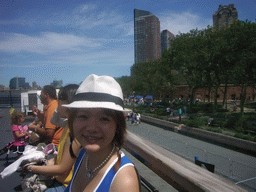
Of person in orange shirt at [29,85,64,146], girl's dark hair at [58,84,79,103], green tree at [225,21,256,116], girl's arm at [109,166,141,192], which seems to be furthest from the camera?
green tree at [225,21,256,116]

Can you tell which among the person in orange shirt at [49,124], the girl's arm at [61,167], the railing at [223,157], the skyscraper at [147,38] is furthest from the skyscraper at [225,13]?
the girl's arm at [61,167]

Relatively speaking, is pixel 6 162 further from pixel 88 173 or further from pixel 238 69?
pixel 238 69

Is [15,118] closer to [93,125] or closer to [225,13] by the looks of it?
[93,125]

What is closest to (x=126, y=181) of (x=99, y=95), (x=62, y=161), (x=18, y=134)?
(x=99, y=95)

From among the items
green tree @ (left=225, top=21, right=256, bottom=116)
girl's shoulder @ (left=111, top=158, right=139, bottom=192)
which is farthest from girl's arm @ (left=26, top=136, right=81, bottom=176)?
green tree @ (left=225, top=21, right=256, bottom=116)

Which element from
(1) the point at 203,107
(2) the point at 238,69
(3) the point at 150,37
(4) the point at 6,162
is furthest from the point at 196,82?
(3) the point at 150,37

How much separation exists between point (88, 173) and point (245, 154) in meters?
14.6

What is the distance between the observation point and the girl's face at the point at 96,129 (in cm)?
134

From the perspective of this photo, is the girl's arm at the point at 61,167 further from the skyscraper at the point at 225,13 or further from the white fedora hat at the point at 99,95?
the skyscraper at the point at 225,13

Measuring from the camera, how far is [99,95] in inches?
52.8

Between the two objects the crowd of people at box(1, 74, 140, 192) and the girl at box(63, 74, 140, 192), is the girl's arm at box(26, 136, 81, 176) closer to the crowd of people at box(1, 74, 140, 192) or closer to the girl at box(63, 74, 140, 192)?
the crowd of people at box(1, 74, 140, 192)

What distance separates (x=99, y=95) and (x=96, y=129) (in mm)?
228

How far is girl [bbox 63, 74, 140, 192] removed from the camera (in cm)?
128

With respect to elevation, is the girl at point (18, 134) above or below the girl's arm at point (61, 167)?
below
